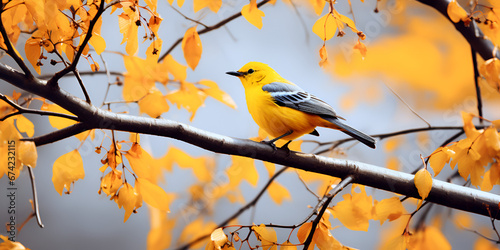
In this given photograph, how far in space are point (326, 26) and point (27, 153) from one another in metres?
0.54

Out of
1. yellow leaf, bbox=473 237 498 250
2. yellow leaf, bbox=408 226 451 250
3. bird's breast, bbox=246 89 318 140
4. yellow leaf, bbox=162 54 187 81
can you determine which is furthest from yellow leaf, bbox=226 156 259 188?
yellow leaf, bbox=473 237 498 250

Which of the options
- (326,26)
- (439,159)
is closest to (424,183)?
(439,159)

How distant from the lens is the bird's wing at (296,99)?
2.59 ft

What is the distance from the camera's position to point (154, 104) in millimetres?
806

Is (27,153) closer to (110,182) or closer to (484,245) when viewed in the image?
(110,182)

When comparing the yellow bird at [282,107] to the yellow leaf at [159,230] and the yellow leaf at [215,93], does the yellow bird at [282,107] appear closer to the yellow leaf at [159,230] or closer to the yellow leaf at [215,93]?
the yellow leaf at [215,93]

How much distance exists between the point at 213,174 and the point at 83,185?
1.29ft

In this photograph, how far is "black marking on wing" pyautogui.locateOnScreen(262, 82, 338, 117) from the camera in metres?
0.79

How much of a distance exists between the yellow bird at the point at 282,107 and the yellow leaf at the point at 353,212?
0.43 feet

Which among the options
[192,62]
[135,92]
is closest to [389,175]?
[192,62]

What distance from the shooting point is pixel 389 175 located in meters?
0.72

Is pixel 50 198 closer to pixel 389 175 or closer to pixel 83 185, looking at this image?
pixel 83 185

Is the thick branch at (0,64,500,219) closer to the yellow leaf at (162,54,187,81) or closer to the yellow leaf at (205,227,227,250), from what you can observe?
the yellow leaf at (205,227,227,250)

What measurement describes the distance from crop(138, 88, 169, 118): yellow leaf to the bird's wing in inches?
8.7
